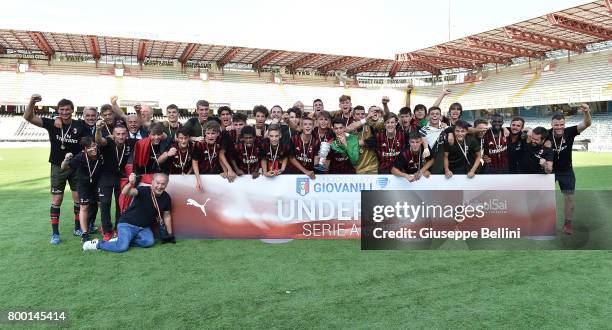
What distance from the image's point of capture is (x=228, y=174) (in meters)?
5.32

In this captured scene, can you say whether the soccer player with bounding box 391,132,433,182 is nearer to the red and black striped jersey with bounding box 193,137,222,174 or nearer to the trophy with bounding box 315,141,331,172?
the trophy with bounding box 315,141,331,172

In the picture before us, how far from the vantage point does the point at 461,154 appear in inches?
214

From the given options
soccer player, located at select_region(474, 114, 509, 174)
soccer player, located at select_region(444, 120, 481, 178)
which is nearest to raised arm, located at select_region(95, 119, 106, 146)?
soccer player, located at select_region(444, 120, 481, 178)

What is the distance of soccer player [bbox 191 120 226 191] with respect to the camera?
17.4 feet

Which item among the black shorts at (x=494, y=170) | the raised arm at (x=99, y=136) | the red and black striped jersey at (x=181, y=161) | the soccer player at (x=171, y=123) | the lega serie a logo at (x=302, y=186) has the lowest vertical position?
the lega serie a logo at (x=302, y=186)

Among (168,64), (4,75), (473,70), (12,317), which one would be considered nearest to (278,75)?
(168,64)

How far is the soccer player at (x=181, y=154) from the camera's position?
527cm

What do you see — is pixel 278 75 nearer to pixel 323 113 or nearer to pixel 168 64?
pixel 168 64

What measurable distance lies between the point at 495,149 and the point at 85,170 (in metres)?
5.58

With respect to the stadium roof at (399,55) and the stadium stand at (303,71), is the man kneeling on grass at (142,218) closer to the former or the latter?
the stadium roof at (399,55)

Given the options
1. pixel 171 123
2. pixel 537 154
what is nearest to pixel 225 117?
pixel 171 123

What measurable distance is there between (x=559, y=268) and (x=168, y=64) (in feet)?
129

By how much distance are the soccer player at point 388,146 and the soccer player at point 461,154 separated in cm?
62

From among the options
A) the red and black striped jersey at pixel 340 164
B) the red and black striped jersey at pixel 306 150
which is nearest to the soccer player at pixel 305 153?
the red and black striped jersey at pixel 306 150
